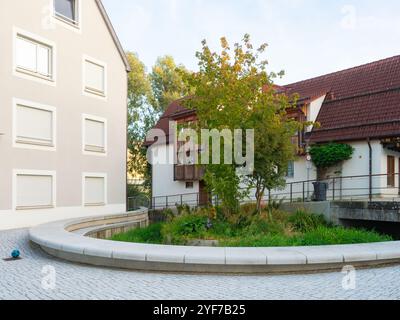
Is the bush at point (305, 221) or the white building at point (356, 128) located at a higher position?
the white building at point (356, 128)

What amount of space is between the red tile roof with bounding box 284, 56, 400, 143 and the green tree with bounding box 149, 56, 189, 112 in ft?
55.6

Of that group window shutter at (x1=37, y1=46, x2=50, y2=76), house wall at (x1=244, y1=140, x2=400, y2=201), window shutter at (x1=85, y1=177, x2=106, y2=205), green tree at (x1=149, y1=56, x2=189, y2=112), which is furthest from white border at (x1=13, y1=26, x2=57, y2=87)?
green tree at (x1=149, y1=56, x2=189, y2=112)

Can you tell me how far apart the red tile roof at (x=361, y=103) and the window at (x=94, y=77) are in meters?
10.4

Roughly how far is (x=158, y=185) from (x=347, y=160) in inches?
583

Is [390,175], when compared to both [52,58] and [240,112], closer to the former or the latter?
[240,112]

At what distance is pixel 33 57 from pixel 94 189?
6.50m

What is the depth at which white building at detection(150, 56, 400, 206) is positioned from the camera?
16891mm

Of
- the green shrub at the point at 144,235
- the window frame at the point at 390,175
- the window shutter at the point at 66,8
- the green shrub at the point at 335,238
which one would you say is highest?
the window shutter at the point at 66,8

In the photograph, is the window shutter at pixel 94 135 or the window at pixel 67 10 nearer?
the window at pixel 67 10

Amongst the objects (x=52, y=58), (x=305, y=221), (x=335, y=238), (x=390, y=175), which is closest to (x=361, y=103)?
(x=390, y=175)

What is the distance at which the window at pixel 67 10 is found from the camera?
53.7ft

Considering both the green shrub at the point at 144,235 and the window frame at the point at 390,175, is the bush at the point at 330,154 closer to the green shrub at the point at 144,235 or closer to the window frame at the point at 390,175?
the window frame at the point at 390,175

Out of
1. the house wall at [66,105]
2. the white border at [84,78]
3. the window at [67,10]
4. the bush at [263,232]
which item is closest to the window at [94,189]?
the house wall at [66,105]

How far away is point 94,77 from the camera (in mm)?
17938
